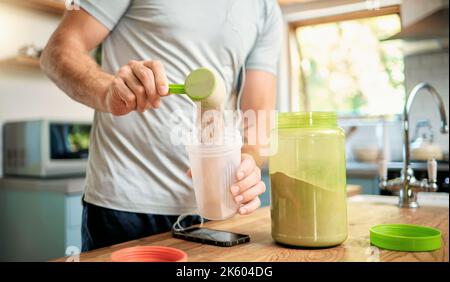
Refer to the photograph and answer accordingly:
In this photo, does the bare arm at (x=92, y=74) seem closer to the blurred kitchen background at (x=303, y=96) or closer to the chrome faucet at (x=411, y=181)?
the blurred kitchen background at (x=303, y=96)

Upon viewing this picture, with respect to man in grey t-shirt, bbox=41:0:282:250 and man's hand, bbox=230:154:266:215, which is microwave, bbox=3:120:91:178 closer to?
man in grey t-shirt, bbox=41:0:282:250

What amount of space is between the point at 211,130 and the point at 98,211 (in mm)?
324

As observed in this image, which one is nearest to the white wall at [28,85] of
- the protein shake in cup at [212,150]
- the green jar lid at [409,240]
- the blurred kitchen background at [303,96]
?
the blurred kitchen background at [303,96]

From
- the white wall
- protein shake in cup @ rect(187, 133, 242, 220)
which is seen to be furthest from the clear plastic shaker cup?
the white wall

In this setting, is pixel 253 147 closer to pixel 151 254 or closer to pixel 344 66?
pixel 151 254

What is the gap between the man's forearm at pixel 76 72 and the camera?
1.76ft

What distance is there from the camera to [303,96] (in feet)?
2.40

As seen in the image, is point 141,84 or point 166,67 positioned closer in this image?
point 141,84

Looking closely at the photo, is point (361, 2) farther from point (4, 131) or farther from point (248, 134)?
point (4, 131)

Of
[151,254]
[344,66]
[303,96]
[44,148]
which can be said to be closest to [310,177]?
[151,254]

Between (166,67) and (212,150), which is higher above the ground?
(166,67)

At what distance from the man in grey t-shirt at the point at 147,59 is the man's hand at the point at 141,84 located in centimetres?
15

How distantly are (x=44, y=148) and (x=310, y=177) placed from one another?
1.17 m

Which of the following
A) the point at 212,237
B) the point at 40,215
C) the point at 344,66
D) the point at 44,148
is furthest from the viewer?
the point at 44,148
